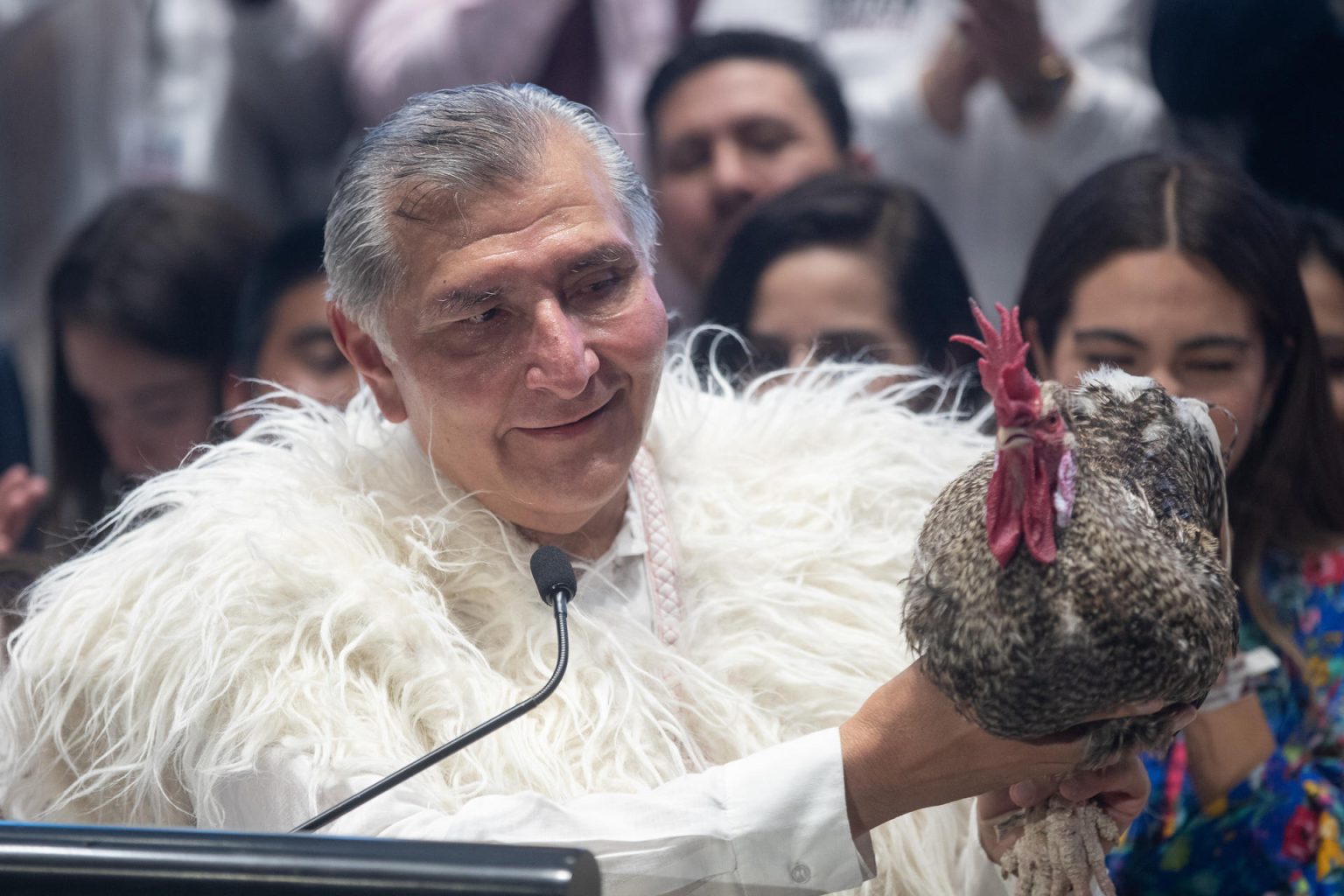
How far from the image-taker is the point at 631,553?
1.51m

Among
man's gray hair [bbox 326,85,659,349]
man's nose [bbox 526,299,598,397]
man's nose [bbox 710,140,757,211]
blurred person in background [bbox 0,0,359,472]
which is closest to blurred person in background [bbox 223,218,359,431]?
blurred person in background [bbox 0,0,359,472]

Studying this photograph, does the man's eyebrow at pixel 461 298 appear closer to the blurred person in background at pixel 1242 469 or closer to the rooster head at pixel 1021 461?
the rooster head at pixel 1021 461

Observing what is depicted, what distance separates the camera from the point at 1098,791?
44.2 inches

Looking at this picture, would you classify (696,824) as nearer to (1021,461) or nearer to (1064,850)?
(1064,850)

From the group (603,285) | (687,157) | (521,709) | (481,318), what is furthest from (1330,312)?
(521,709)

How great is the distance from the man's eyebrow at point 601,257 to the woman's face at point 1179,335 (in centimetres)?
73

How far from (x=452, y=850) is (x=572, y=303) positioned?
66 cm

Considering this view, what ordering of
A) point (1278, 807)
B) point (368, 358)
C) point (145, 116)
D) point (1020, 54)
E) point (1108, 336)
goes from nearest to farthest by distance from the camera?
point (368, 358), point (1278, 807), point (1108, 336), point (1020, 54), point (145, 116)

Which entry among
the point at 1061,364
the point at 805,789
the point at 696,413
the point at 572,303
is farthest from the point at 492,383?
the point at 1061,364

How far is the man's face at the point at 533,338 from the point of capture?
129 centimetres

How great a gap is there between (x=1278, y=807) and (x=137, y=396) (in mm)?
2293

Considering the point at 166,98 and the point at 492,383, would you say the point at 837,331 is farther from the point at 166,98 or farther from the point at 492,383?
the point at 166,98

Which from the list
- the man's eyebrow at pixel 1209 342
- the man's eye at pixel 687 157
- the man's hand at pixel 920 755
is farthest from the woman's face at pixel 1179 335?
the man's eye at pixel 687 157

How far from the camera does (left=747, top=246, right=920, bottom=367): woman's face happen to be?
2160 mm
